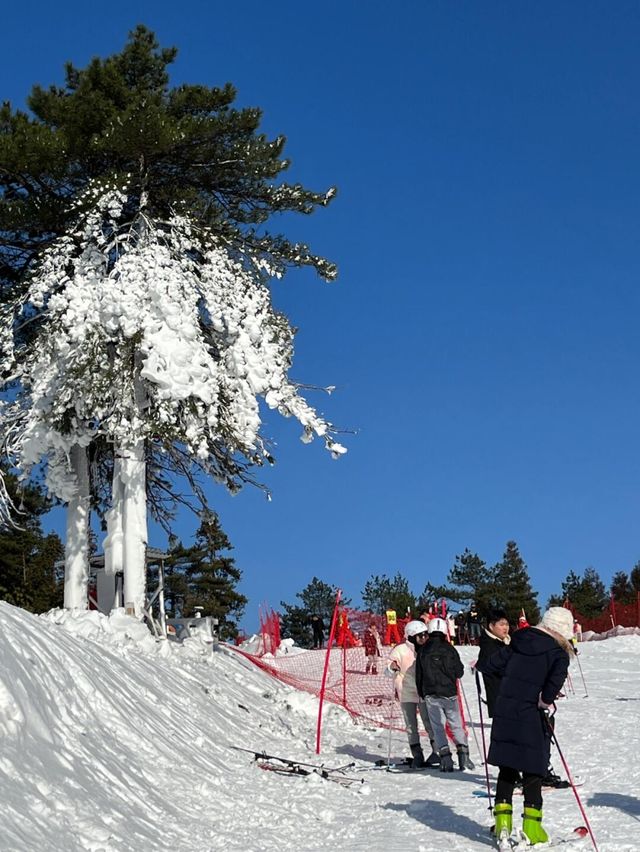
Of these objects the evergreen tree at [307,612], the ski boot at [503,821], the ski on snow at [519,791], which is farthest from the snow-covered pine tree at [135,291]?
the evergreen tree at [307,612]

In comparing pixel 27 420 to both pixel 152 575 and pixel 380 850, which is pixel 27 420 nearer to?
pixel 380 850

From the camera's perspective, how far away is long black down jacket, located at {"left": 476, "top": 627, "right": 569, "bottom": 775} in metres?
6.63

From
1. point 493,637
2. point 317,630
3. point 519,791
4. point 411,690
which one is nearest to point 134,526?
point 411,690

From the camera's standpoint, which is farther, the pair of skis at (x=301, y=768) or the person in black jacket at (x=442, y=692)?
the person in black jacket at (x=442, y=692)

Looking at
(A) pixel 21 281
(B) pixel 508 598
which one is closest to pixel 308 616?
(B) pixel 508 598

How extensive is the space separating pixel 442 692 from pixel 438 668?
27 cm

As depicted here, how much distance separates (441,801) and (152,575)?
4366 cm

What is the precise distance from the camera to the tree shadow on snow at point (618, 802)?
7543mm

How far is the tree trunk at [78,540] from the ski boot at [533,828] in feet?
41.4

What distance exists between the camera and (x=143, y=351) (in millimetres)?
16828

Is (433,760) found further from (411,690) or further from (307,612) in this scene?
(307,612)

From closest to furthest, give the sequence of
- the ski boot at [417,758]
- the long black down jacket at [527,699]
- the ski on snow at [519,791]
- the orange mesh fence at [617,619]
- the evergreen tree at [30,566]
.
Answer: the long black down jacket at [527,699], the ski on snow at [519,791], the ski boot at [417,758], the orange mesh fence at [617,619], the evergreen tree at [30,566]

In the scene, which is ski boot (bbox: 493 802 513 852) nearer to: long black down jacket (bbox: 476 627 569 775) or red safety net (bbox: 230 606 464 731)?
long black down jacket (bbox: 476 627 569 775)

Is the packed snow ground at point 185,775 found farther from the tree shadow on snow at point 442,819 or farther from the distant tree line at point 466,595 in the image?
the distant tree line at point 466,595
